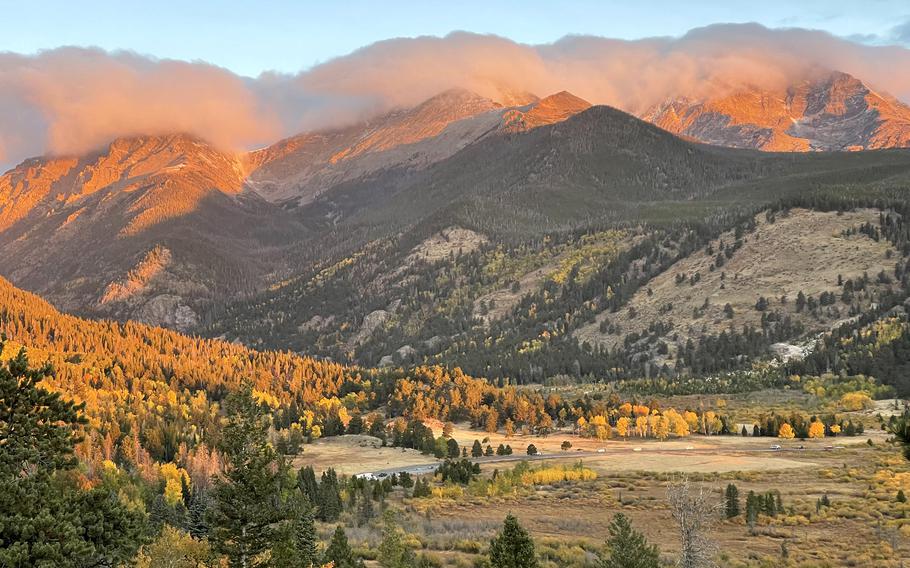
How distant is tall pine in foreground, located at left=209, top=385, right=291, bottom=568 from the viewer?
30328 millimetres

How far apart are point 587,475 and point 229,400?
78.3 m

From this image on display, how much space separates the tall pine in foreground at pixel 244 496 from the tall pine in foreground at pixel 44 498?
13.6 feet

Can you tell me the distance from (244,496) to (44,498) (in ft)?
31.4

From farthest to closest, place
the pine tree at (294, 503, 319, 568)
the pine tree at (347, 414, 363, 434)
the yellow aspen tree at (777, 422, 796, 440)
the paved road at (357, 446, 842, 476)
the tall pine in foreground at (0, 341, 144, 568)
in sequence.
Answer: the pine tree at (347, 414, 363, 434), the yellow aspen tree at (777, 422, 796, 440), the paved road at (357, 446, 842, 476), the pine tree at (294, 503, 319, 568), the tall pine in foreground at (0, 341, 144, 568)

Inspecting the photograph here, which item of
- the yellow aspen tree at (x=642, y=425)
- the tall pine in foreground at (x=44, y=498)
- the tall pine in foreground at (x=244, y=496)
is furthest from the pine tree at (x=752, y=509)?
the yellow aspen tree at (x=642, y=425)

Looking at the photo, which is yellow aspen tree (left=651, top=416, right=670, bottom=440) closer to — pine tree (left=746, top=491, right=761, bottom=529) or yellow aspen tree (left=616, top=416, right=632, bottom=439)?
yellow aspen tree (left=616, top=416, right=632, bottom=439)

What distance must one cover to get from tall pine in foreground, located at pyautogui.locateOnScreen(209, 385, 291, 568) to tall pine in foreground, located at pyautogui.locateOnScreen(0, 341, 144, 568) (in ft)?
13.6

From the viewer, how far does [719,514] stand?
7062cm

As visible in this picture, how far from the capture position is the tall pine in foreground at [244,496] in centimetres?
3033

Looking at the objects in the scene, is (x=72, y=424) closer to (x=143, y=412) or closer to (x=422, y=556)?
(x=422, y=556)

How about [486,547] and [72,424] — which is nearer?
[72,424]

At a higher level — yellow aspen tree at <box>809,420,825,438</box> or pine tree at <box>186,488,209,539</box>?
pine tree at <box>186,488,209,539</box>

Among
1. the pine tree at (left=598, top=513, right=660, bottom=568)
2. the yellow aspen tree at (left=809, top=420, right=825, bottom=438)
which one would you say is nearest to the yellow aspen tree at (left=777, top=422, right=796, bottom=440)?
the yellow aspen tree at (left=809, top=420, right=825, bottom=438)

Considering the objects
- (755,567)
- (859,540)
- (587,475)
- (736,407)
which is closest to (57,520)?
(755,567)
